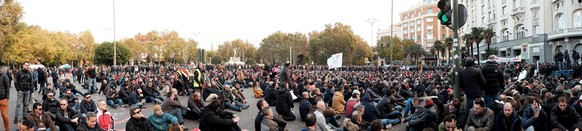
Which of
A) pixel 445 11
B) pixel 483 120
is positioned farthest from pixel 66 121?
pixel 483 120

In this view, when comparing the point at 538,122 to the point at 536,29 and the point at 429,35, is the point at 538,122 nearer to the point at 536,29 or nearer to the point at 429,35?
the point at 536,29

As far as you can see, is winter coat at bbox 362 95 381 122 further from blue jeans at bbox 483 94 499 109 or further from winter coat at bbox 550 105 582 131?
winter coat at bbox 550 105 582 131

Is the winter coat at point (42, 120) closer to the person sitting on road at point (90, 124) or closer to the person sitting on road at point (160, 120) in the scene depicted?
the person sitting on road at point (90, 124)

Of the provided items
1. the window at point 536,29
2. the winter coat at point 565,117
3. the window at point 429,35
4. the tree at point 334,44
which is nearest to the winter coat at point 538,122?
the winter coat at point 565,117

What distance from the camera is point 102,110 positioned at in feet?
30.2

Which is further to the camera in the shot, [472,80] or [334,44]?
[334,44]

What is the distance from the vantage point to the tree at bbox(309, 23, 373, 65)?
72625mm

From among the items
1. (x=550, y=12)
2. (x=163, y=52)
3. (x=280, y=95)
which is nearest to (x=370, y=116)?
(x=280, y=95)

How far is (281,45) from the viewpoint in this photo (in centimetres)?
8456

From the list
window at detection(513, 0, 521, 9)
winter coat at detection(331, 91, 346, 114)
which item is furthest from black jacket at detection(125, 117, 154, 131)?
window at detection(513, 0, 521, 9)

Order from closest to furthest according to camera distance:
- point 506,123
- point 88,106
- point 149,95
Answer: point 506,123 < point 88,106 < point 149,95

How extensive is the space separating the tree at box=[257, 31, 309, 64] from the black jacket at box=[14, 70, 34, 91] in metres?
71.6

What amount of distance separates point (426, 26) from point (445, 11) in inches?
3769

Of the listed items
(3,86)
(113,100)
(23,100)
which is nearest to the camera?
(3,86)
